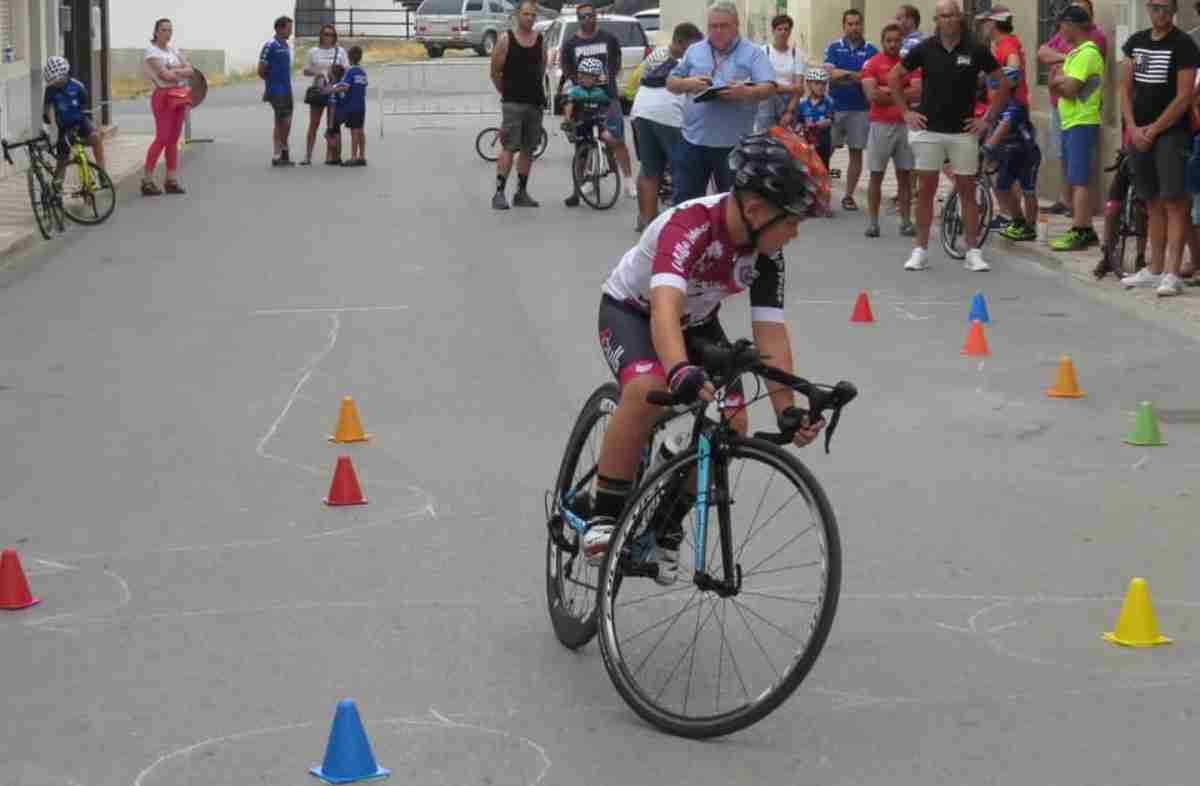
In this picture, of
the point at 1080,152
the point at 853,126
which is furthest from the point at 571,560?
the point at 853,126

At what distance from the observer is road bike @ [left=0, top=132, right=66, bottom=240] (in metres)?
19.0

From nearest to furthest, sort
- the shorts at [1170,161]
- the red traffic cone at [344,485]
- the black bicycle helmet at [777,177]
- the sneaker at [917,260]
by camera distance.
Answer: the black bicycle helmet at [777,177] < the red traffic cone at [344,485] < the shorts at [1170,161] < the sneaker at [917,260]

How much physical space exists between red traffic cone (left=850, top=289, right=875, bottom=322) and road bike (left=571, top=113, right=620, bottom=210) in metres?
7.47

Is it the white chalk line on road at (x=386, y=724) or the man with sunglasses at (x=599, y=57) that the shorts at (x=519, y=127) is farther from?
the white chalk line on road at (x=386, y=724)

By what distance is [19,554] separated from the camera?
804cm

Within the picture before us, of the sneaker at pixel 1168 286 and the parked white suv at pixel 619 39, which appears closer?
the sneaker at pixel 1168 286

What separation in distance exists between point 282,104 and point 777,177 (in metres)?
21.5

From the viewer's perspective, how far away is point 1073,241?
1731cm

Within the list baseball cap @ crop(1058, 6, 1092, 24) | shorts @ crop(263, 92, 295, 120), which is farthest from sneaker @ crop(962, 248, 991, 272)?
shorts @ crop(263, 92, 295, 120)

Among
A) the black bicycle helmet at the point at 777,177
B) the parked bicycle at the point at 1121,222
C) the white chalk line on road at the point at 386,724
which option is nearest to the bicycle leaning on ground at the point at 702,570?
the white chalk line on road at the point at 386,724

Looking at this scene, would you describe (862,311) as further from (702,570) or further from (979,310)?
(702,570)

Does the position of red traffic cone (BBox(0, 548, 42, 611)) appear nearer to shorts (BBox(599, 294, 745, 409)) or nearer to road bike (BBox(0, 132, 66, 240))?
shorts (BBox(599, 294, 745, 409))

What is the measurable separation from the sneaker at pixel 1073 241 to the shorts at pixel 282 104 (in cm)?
1190

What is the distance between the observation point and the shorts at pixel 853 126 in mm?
20984
